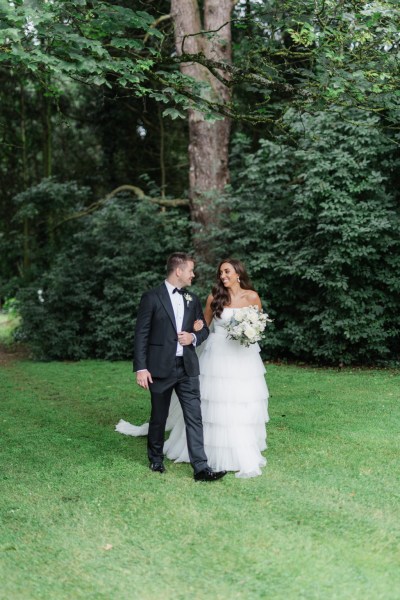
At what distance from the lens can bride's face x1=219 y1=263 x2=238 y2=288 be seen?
268 inches

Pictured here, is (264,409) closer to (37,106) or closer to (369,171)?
(369,171)

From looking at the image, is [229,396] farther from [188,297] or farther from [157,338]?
[188,297]

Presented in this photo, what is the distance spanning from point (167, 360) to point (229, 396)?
30.9 inches

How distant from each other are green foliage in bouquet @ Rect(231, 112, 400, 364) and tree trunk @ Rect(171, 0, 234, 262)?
2.96 ft

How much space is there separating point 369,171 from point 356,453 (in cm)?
720

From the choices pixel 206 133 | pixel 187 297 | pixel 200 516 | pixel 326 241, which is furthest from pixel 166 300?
pixel 206 133

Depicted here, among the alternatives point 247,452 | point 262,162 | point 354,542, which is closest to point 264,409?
point 247,452

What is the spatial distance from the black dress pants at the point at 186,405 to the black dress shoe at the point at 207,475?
0.04 m

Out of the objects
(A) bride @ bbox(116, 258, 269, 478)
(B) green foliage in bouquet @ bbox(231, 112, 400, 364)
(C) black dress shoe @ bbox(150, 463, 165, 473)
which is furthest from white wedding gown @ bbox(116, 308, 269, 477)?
(B) green foliage in bouquet @ bbox(231, 112, 400, 364)

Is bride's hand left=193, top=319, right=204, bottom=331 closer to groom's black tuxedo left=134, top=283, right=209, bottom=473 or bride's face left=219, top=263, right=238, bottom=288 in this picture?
groom's black tuxedo left=134, top=283, right=209, bottom=473

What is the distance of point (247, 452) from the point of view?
6.30 metres

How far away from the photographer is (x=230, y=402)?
642cm

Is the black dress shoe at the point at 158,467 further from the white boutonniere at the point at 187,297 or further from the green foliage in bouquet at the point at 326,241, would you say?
the green foliage in bouquet at the point at 326,241

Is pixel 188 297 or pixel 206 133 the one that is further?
pixel 206 133
